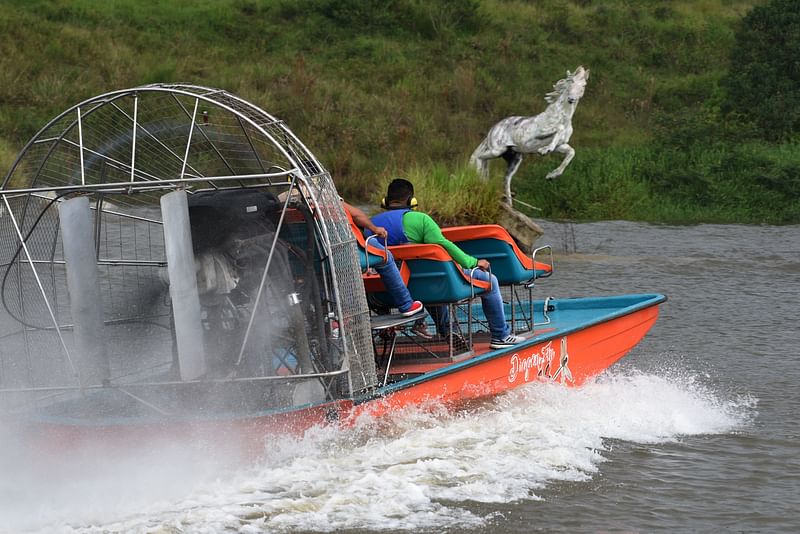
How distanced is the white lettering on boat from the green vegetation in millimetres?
8856

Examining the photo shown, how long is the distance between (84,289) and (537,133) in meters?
14.6

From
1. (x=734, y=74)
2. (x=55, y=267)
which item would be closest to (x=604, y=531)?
(x=55, y=267)

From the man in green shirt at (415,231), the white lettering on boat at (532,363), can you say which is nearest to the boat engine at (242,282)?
the man in green shirt at (415,231)

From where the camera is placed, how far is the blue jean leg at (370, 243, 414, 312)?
8055mm

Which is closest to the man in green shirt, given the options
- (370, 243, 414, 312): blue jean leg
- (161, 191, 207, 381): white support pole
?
(370, 243, 414, 312): blue jean leg

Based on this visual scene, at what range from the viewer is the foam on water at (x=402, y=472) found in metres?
6.58

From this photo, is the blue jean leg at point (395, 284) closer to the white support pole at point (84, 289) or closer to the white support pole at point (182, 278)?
the white support pole at point (182, 278)

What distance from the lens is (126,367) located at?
7883 mm

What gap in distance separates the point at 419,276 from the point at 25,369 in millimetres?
2844

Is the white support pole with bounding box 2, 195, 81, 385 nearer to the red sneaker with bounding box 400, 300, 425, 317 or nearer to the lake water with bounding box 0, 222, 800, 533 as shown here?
the lake water with bounding box 0, 222, 800, 533

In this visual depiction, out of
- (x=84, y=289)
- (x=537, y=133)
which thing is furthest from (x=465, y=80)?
(x=84, y=289)

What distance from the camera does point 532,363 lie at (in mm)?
9094

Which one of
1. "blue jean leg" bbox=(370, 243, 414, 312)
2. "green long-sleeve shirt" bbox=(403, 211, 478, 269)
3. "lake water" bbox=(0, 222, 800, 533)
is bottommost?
"lake water" bbox=(0, 222, 800, 533)

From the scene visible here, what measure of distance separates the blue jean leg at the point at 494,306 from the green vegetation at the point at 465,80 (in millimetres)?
9131
